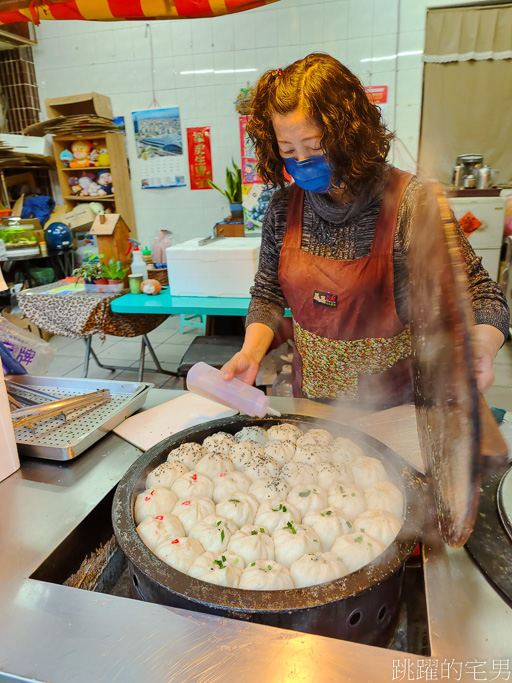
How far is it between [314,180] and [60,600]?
1.15 meters

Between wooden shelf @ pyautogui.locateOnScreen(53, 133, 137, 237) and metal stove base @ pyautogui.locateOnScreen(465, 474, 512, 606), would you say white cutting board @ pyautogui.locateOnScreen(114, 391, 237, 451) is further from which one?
wooden shelf @ pyautogui.locateOnScreen(53, 133, 137, 237)

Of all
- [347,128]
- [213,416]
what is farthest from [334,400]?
[347,128]

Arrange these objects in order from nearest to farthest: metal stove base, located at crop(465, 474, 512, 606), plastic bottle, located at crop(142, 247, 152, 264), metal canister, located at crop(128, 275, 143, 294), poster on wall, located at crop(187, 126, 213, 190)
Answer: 1. metal stove base, located at crop(465, 474, 512, 606)
2. metal canister, located at crop(128, 275, 143, 294)
3. plastic bottle, located at crop(142, 247, 152, 264)
4. poster on wall, located at crop(187, 126, 213, 190)

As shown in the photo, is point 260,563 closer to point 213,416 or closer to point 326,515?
point 326,515

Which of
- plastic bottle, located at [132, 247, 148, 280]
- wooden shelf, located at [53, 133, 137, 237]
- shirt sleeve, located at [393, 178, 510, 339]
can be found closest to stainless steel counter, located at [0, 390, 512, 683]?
shirt sleeve, located at [393, 178, 510, 339]

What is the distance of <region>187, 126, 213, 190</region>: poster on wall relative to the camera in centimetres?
542

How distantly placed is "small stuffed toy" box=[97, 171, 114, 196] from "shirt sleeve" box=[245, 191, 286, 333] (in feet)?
15.0

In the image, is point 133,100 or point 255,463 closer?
point 255,463

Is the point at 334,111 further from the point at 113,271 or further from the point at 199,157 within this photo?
the point at 199,157

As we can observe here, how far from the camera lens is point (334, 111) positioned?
1.19 meters

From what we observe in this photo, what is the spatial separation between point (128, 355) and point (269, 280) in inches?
143

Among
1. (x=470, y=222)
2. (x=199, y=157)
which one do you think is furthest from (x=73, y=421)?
(x=199, y=157)

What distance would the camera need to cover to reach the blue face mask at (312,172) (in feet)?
4.18

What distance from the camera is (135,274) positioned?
356 centimetres
